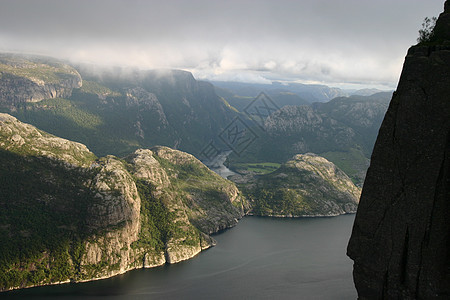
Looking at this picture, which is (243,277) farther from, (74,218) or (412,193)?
(412,193)

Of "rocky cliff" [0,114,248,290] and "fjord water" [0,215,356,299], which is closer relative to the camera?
"fjord water" [0,215,356,299]

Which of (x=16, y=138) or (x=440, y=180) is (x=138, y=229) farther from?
(x=440, y=180)

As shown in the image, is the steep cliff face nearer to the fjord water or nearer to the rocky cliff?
the fjord water

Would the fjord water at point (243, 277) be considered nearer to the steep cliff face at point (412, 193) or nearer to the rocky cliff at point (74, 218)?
the rocky cliff at point (74, 218)

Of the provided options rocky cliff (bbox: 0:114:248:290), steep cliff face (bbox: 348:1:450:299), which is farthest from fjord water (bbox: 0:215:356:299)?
steep cliff face (bbox: 348:1:450:299)

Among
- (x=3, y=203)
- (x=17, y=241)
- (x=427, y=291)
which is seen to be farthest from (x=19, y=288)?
(x=427, y=291)

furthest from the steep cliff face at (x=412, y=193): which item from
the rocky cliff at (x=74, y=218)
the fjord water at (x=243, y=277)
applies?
the rocky cliff at (x=74, y=218)
